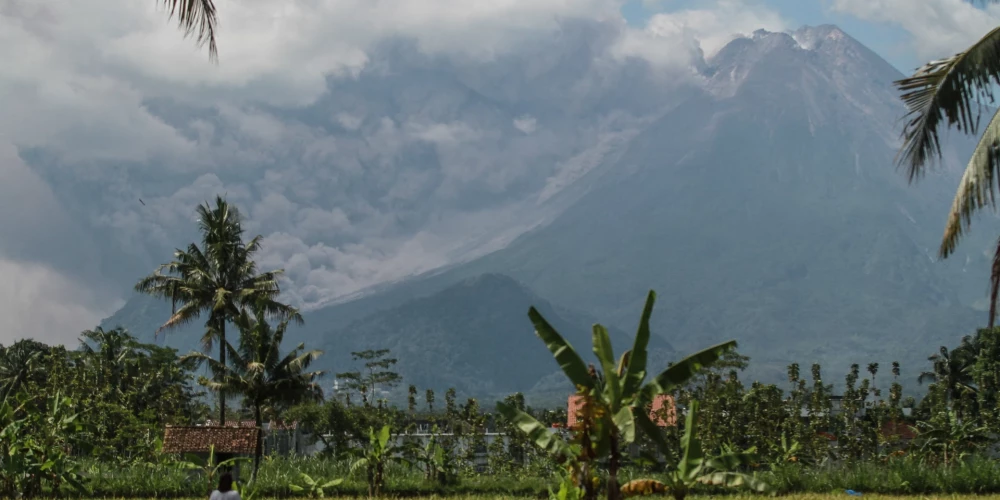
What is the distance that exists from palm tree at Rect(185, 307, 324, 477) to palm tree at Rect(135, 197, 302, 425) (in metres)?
6.07

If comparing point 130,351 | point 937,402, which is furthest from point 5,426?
point 130,351

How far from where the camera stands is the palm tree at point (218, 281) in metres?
43.1

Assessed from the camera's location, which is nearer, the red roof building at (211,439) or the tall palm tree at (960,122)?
the tall palm tree at (960,122)

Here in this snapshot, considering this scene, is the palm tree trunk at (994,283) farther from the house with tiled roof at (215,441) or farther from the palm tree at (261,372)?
the palm tree at (261,372)

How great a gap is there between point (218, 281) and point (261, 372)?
993 cm

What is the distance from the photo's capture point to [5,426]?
23328 mm

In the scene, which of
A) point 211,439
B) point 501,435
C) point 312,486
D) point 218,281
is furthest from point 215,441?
point 218,281

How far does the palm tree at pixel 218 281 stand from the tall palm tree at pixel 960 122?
32.5m

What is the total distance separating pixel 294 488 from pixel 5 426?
6230 millimetres

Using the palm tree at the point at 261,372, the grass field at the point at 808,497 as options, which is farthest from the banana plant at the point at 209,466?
the palm tree at the point at 261,372

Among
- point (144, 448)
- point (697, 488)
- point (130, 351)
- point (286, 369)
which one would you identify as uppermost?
point (130, 351)

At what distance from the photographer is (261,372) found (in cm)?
3478

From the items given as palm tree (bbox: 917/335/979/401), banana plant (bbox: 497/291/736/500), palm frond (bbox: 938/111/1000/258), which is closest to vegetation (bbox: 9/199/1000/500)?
banana plant (bbox: 497/291/736/500)

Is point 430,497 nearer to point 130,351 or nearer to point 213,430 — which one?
point 213,430
